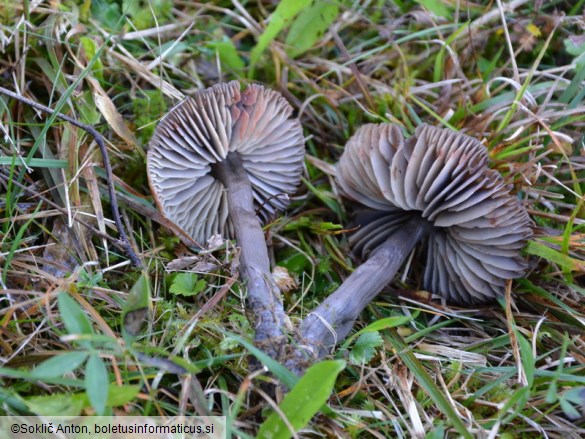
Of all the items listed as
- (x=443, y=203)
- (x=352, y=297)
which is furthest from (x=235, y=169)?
(x=443, y=203)

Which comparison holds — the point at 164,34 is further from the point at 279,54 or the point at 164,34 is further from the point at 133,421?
the point at 133,421

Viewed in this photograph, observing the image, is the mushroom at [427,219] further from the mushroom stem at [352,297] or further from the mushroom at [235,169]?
the mushroom at [235,169]

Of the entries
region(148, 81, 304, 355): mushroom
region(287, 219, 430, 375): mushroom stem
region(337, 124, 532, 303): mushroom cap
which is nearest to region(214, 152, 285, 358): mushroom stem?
region(148, 81, 304, 355): mushroom

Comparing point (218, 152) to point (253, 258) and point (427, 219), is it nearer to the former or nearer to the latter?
point (253, 258)

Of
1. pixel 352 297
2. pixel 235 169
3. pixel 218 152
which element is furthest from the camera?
pixel 235 169

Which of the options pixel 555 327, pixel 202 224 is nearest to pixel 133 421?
pixel 202 224

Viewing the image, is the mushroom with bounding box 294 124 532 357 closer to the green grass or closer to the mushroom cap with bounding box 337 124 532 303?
the mushroom cap with bounding box 337 124 532 303
